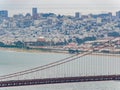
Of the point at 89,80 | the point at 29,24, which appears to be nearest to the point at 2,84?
the point at 89,80

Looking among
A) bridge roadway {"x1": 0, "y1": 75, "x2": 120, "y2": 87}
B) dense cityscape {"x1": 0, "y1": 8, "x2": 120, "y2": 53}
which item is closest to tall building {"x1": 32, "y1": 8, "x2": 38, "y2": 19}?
dense cityscape {"x1": 0, "y1": 8, "x2": 120, "y2": 53}

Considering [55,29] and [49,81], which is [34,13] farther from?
[49,81]

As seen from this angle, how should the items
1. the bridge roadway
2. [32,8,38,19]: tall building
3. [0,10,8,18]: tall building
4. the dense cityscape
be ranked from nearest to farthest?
the bridge roadway, the dense cityscape, [32,8,38,19]: tall building, [0,10,8,18]: tall building

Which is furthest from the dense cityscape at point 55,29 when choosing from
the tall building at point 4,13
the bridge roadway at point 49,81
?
the bridge roadway at point 49,81

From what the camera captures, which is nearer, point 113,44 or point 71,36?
point 113,44

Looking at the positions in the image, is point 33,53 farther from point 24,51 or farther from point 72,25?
point 72,25

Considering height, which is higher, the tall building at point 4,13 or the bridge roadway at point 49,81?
the bridge roadway at point 49,81

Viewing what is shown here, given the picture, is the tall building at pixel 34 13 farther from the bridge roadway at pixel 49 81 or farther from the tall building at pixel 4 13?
the bridge roadway at pixel 49 81

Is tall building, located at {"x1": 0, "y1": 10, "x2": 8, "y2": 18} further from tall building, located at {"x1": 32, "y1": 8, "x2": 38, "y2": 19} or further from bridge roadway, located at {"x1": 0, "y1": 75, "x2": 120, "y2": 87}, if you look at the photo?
bridge roadway, located at {"x1": 0, "y1": 75, "x2": 120, "y2": 87}
